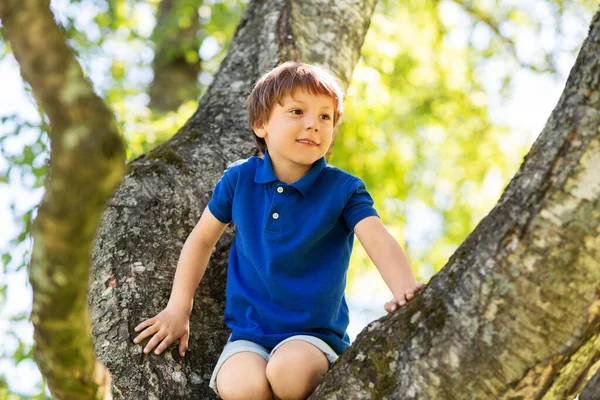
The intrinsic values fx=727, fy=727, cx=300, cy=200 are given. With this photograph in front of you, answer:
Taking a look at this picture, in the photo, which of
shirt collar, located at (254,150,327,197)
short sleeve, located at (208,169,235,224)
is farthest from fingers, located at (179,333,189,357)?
shirt collar, located at (254,150,327,197)

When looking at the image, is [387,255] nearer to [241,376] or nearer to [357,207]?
[357,207]

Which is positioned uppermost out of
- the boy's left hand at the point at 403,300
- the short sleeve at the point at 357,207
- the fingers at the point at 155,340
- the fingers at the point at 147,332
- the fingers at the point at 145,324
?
the short sleeve at the point at 357,207

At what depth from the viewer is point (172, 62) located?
26.3 ft

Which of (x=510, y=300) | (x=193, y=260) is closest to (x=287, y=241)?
(x=193, y=260)

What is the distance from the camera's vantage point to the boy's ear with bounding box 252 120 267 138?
2.68 m

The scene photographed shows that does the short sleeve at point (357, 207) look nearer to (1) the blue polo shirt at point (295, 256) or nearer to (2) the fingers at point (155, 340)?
(1) the blue polo shirt at point (295, 256)

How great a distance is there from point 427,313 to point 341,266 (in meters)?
0.78

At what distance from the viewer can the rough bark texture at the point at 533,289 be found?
1.49 meters

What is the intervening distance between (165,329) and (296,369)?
44cm

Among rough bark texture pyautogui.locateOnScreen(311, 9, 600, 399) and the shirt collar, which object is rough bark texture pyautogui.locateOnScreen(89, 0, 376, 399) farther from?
rough bark texture pyautogui.locateOnScreen(311, 9, 600, 399)

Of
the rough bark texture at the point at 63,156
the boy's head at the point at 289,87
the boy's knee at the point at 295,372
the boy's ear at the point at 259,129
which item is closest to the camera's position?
the rough bark texture at the point at 63,156

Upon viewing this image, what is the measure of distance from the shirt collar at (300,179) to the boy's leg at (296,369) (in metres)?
0.54

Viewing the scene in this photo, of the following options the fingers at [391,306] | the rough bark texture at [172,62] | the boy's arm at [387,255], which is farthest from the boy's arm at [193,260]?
the rough bark texture at [172,62]

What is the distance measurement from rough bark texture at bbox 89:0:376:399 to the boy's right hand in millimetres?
32
